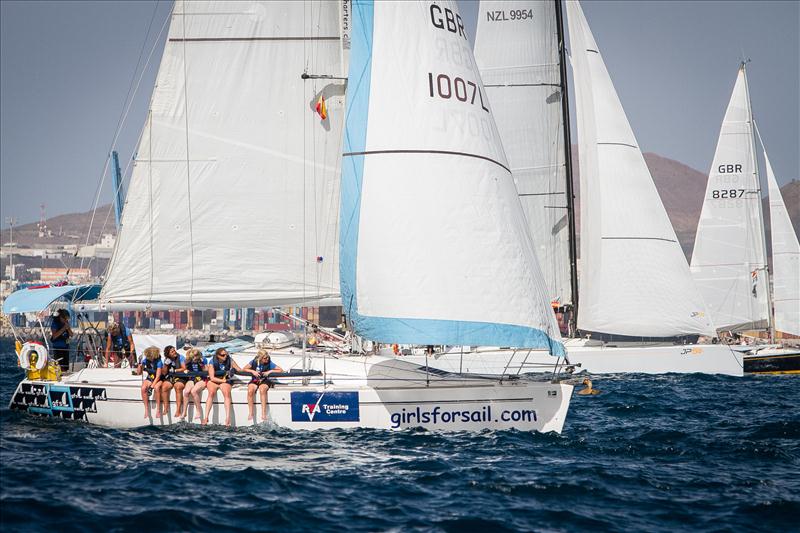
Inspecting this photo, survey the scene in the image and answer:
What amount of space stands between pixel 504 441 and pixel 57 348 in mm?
9009

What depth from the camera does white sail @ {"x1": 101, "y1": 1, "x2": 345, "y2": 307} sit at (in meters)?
16.9

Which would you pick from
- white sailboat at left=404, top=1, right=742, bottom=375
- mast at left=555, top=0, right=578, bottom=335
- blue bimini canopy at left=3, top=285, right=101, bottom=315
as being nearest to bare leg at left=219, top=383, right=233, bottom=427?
blue bimini canopy at left=3, top=285, right=101, bottom=315

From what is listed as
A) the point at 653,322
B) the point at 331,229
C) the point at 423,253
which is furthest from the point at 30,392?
the point at 653,322

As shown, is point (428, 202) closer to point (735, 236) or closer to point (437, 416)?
point (437, 416)

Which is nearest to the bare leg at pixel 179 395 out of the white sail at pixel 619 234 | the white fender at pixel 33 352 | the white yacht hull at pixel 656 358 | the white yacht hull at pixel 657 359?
the white fender at pixel 33 352

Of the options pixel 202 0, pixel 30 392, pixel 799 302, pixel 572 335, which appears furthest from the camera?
pixel 799 302

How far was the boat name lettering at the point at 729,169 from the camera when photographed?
1400 inches

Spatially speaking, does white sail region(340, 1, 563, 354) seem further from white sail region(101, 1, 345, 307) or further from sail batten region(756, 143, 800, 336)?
sail batten region(756, 143, 800, 336)

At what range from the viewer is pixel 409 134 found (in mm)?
14023

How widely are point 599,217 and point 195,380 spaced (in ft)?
52.4

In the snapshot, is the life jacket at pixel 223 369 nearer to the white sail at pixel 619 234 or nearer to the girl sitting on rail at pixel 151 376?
the girl sitting on rail at pixel 151 376

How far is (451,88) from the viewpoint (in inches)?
563

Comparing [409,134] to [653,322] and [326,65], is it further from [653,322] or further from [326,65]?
[653,322]

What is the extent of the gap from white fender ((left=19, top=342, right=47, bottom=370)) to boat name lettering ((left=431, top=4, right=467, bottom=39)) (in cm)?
931
